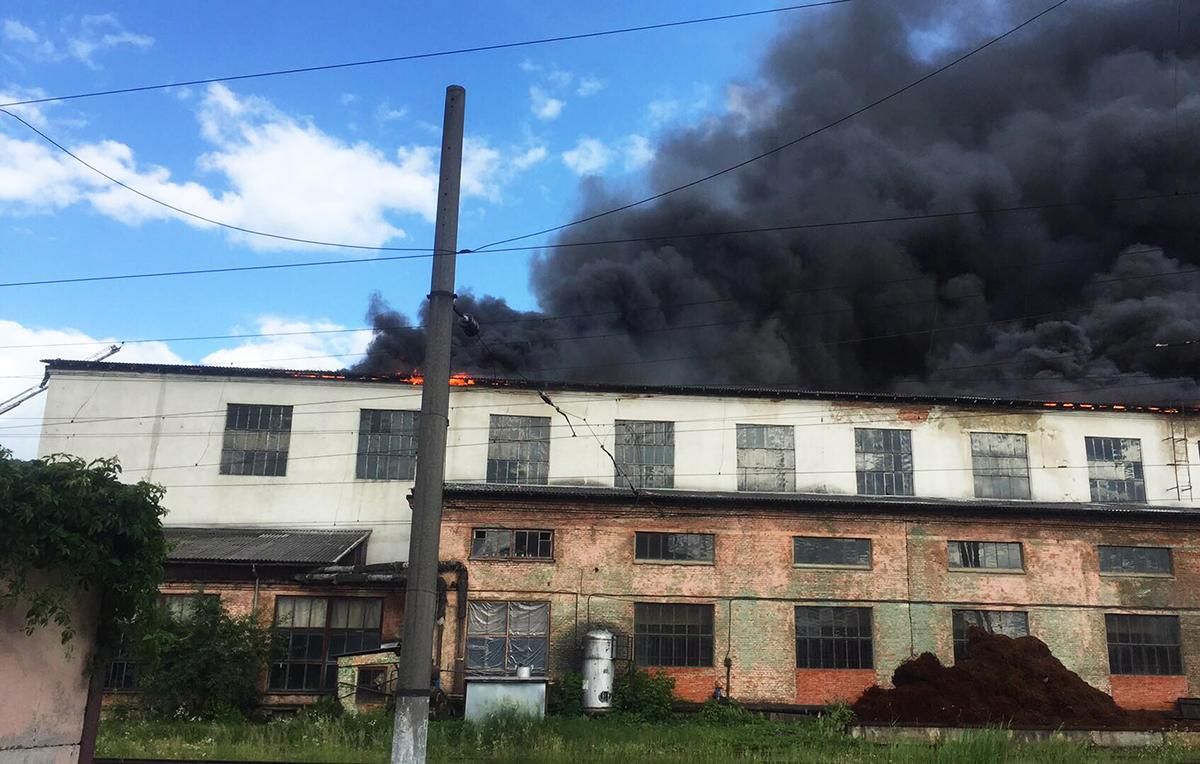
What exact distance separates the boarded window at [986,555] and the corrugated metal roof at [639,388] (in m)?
4.93

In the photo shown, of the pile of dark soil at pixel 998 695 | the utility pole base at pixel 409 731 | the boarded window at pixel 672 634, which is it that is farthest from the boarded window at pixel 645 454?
the utility pole base at pixel 409 731

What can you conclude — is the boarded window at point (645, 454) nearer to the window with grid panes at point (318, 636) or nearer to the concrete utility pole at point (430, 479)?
the window with grid panes at point (318, 636)

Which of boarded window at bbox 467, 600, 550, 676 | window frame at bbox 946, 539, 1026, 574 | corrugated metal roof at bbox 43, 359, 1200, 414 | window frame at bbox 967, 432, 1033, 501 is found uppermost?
corrugated metal roof at bbox 43, 359, 1200, 414

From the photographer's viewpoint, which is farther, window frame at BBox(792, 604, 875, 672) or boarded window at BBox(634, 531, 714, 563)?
boarded window at BBox(634, 531, 714, 563)

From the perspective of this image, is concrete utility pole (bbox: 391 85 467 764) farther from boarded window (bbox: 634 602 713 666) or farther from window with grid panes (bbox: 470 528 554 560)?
boarded window (bbox: 634 602 713 666)

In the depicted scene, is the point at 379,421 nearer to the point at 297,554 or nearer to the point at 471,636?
the point at 297,554

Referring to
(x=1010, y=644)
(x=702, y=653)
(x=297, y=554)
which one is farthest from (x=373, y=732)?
(x=1010, y=644)

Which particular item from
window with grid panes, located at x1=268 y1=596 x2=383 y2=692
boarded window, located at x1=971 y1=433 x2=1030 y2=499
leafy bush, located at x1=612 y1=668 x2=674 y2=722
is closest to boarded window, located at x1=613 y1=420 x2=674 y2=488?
leafy bush, located at x1=612 y1=668 x2=674 y2=722

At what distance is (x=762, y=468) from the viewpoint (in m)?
30.3

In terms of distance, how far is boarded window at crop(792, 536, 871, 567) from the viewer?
27.4 m

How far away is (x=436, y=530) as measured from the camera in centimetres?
989

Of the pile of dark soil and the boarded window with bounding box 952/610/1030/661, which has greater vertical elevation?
the boarded window with bounding box 952/610/1030/661

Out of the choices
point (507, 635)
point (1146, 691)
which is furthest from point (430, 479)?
point (1146, 691)

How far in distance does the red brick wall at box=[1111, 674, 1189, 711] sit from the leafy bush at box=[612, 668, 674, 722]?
42.2ft
